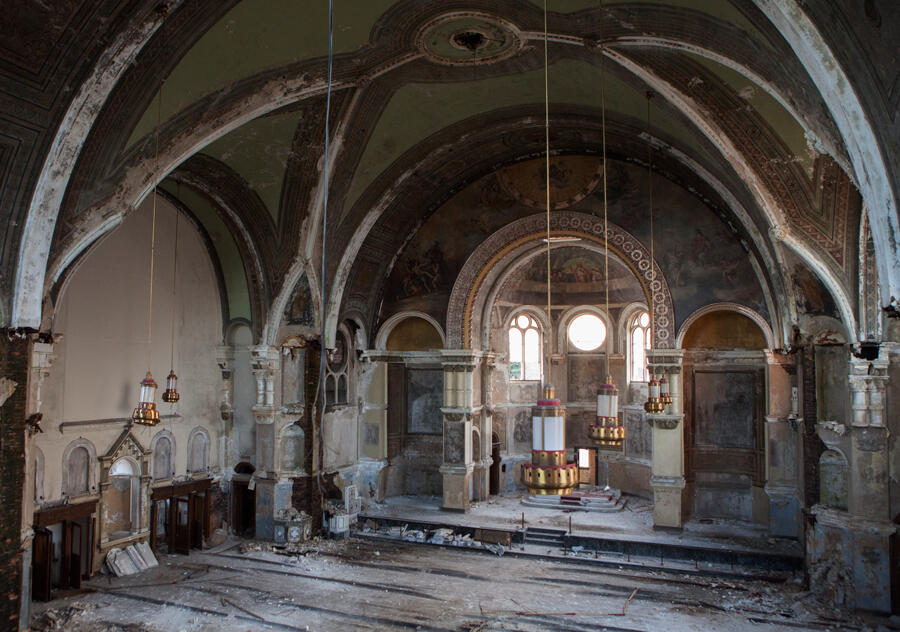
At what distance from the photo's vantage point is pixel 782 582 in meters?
12.3

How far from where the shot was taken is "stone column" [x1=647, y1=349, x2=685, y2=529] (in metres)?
14.8

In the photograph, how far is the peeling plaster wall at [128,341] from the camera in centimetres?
1227

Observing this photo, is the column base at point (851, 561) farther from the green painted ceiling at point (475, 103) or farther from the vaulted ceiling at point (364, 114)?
the green painted ceiling at point (475, 103)

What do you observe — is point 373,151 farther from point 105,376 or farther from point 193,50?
point 105,376

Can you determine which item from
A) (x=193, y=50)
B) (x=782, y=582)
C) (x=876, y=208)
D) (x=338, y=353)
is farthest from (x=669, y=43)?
(x=338, y=353)

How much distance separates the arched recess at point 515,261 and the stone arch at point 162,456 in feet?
22.1

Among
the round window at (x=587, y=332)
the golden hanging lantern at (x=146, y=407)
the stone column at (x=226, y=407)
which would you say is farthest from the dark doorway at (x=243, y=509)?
the round window at (x=587, y=332)

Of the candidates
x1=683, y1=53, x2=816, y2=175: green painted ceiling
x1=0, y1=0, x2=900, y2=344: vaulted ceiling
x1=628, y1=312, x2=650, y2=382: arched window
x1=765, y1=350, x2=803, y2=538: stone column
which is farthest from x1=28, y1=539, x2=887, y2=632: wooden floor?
x1=628, y1=312, x2=650, y2=382: arched window

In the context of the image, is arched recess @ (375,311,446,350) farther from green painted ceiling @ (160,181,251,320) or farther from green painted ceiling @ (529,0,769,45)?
green painted ceiling @ (529,0,769,45)

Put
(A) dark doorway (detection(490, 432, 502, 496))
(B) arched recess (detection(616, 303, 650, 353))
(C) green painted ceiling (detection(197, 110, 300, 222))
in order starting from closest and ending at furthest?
(C) green painted ceiling (detection(197, 110, 300, 222)) → (A) dark doorway (detection(490, 432, 502, 496)) → (B) arched recess (detection(616, 303, 650, 353))

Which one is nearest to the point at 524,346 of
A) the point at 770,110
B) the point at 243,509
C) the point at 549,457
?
the point at 243,509

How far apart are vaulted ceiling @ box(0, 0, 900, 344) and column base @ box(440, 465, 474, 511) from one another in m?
4.97

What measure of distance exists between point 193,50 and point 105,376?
6.74m

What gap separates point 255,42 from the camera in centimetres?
991
